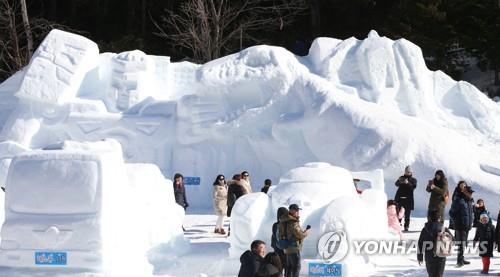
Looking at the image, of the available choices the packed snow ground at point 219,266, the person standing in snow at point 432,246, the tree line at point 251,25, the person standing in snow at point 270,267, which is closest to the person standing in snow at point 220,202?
the packed snow ground at point 219,266

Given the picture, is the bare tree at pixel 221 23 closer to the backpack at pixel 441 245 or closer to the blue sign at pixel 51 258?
the blue sign at pixel 51 258

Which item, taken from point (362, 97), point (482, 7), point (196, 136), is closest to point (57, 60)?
point (196, 136)

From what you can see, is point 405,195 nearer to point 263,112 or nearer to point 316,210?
point 316,210

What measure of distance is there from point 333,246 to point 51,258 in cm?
378

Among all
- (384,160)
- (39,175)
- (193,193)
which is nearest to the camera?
(39,175)

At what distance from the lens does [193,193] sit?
20.0 m

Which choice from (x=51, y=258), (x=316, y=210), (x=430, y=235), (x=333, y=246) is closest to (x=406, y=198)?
(x=316, y=210)

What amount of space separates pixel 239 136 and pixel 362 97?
3.06 m

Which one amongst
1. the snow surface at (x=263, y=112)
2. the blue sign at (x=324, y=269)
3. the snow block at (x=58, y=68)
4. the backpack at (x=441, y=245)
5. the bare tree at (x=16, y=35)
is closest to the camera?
the backpack at (x=441, y=245)

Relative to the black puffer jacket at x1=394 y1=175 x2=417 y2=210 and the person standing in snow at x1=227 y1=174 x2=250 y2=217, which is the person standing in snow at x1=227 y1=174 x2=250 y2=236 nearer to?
the person standing in snow at x1=227 y1=174 x2=250 y2=217

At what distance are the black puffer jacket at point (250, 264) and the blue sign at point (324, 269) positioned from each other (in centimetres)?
333

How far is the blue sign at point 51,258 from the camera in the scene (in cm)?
1124

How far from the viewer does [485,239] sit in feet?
40.3

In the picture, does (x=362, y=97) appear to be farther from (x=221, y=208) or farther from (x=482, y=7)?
(x=482, y=7)
